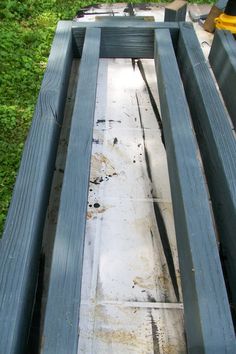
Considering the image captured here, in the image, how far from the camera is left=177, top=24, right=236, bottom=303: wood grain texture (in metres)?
1.31

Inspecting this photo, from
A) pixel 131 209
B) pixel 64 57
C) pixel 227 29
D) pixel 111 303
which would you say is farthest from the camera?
pixel 227 29

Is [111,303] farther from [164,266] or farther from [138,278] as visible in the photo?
[164,266]

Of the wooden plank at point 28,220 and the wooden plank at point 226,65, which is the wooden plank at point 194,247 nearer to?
the wooden plank at point 226,65

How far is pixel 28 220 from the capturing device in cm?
122

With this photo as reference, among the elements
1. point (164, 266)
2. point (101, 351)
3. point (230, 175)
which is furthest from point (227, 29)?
point (101, 351)

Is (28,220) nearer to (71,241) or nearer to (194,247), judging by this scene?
(71,241)

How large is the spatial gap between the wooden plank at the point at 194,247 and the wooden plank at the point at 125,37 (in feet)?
2.47

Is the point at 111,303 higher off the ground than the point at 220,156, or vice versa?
the point at 220,156

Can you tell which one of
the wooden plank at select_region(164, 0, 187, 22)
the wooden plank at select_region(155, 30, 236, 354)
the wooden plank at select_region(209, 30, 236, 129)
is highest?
the wooden plank at select_region(164, 0, 187, 22)

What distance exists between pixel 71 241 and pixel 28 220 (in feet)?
0.65

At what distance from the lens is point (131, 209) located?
153cm

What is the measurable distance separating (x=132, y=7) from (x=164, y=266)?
2.52 m

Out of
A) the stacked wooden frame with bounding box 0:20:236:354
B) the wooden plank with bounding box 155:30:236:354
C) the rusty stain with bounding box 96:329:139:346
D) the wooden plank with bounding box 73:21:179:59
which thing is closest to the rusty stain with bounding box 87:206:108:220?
the stacked wooden frame with bounding box 0:20:236:354

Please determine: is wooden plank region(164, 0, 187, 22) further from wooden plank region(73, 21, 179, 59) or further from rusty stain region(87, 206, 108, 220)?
rusty stain region(87, 206, 108, 220)
